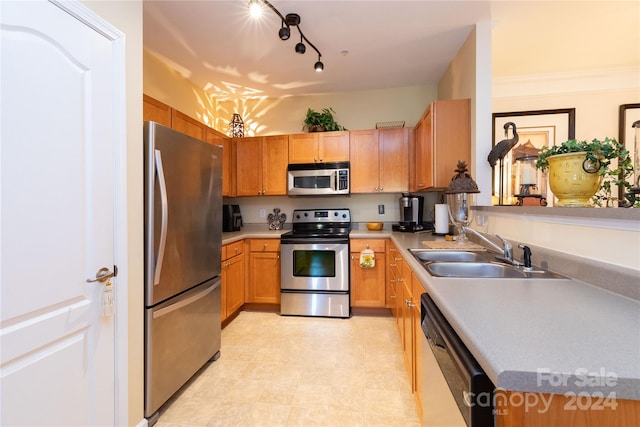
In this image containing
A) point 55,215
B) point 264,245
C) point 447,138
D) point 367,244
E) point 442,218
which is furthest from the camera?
point 264,245

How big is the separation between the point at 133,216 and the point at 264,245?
1785 millimetres

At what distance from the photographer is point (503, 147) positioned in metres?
2.03

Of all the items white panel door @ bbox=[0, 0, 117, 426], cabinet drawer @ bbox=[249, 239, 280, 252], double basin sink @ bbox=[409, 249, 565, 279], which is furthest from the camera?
cabinet drawer @ bbox=[249, 239, 280, 252]

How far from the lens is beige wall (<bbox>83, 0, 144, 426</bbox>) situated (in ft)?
4.65

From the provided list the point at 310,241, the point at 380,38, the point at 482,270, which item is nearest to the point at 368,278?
the point at 310,241

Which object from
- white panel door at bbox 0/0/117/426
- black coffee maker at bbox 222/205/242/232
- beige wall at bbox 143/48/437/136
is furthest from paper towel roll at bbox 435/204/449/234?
white panel door at bbox 0/0/117/426

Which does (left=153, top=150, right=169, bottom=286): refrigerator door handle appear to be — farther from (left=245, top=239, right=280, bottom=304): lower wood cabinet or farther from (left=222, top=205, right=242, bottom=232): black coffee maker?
(left=222, top=205, right=242, bottom=232): black coffee maker

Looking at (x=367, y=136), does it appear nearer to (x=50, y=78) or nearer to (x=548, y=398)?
(x=50, y=78)

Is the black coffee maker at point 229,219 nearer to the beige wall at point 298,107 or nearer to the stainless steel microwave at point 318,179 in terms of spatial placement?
the stainless steel microwave at point 318,179

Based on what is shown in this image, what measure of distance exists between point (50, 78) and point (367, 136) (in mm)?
2800

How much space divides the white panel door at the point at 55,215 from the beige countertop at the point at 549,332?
1.47 metres

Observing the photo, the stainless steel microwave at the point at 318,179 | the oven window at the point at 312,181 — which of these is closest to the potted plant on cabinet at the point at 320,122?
the stainless steel microwave at the point at 318,179

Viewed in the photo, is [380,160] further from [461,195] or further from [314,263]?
[314,263]

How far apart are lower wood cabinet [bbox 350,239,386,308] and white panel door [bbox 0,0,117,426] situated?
2182 mm
